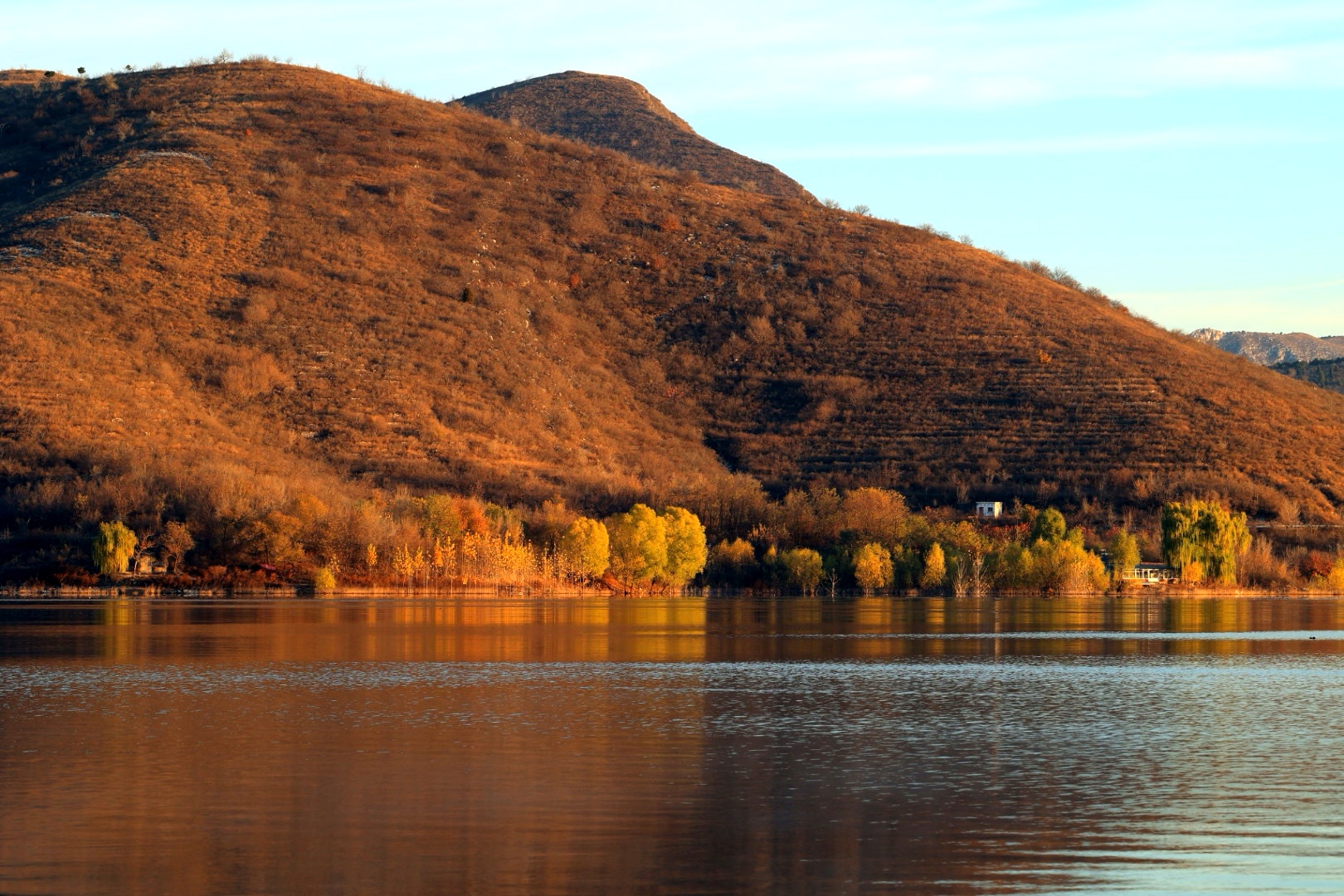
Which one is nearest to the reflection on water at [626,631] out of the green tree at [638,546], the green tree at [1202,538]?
the green tree at [638,546]

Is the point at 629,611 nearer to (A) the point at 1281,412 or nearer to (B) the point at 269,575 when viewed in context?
(B) the point at 269,575

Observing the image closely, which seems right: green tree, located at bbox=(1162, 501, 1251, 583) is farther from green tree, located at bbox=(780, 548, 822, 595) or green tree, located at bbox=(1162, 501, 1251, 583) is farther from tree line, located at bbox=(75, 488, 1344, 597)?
green tree, located at bbox=(780, 548, 822, 595)

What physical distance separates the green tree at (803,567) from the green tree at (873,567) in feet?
8.45

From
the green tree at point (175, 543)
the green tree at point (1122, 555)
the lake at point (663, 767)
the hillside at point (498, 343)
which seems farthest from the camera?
the hillside at point (498, 343)

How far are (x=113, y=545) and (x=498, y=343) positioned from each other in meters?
53.1

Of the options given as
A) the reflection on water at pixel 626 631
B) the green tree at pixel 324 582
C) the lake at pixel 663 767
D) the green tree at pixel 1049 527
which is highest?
the green tree at pixel 1049 527

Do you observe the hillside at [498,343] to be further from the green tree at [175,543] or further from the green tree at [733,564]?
the green tree at [733,564]

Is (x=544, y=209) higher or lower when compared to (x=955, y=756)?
higher

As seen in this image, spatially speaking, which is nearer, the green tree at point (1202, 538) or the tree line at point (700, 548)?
the tree line at point (700, 548)

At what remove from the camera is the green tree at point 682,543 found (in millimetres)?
104750

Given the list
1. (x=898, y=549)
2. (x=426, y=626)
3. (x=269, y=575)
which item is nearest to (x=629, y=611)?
(x=426, y=626)

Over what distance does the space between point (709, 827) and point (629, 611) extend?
5941 centimetres

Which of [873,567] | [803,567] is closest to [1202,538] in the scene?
[873,567]

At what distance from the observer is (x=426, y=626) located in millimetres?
64125
